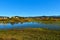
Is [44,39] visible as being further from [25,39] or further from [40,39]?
[25,39]

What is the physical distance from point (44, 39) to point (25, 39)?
3.32 metres

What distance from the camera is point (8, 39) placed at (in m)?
24.8

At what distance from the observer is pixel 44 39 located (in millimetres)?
24469

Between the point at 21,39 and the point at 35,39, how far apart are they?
253cm

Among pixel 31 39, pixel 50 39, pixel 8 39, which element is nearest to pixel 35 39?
pixel 31 39

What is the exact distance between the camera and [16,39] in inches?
993

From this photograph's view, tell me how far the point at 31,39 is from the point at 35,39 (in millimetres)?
704

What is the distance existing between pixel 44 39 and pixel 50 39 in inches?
39.5

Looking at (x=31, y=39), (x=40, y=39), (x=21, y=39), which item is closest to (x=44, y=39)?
(x=40, y=39)

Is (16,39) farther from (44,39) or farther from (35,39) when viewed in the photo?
(44,39)

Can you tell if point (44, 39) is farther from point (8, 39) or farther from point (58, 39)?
point (8, 39)

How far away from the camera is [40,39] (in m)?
24.5

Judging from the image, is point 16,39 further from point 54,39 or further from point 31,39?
point 54,39

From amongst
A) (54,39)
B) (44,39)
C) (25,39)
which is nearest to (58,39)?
(54,39)
